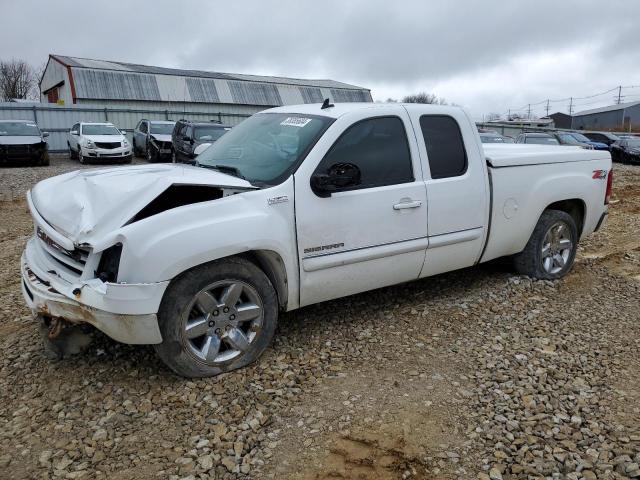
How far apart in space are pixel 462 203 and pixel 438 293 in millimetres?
1032

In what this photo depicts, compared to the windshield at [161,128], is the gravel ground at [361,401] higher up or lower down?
lower down

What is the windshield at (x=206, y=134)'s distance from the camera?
15.7 metres

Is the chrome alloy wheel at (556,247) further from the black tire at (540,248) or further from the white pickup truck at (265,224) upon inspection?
the white pickup truck at (265,224)

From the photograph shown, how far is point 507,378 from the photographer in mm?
3432

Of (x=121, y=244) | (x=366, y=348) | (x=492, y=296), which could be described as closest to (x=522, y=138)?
(x=492, y=296)

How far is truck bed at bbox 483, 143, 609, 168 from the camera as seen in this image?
4691 millimetres

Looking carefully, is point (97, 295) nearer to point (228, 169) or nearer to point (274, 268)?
point (274, 268)

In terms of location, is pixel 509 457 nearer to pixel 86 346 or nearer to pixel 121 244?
pixel 121 244

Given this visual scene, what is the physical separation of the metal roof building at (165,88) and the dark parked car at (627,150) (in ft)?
63.2

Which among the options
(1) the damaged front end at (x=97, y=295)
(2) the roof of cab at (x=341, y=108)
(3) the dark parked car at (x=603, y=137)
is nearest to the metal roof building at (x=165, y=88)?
(3) the dark parked car at (x=603, y=137)

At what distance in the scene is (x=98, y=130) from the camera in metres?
20.0

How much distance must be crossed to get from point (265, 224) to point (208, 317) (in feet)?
2.24

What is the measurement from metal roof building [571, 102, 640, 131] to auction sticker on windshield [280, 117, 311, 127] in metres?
64.5

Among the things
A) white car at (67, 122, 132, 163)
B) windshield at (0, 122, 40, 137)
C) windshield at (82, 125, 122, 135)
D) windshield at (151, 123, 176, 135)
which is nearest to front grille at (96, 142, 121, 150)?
white car at (67, 122, 132, 163)
